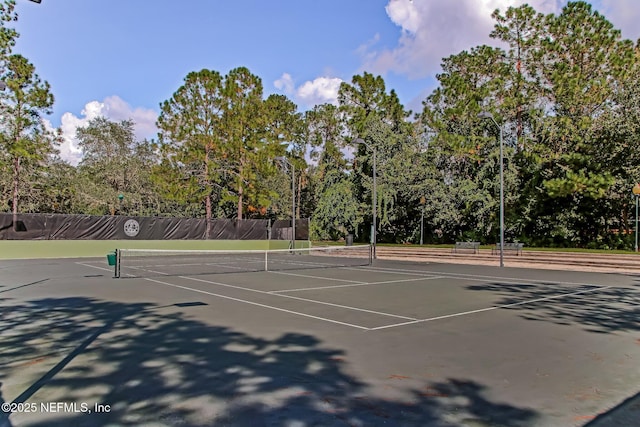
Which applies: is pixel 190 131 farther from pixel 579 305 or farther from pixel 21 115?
pixel 579 305

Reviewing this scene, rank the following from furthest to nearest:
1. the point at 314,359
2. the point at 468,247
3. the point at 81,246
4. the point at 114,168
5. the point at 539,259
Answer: the point at 114,168 < the point at 81,246 < the point at 468,247 < the point at 539,259 < the point at 314,359

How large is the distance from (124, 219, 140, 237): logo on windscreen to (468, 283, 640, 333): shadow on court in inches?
1028

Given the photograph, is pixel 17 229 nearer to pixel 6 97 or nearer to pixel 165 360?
pixel 6 97

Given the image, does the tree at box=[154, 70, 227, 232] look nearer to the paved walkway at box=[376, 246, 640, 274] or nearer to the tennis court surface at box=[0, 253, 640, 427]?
the paved walkway at box=[376, 246, 640, 274]

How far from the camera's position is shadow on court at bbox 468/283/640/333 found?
959cm

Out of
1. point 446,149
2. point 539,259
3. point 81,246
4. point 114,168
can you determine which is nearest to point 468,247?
point 539,259

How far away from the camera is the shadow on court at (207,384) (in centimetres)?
448

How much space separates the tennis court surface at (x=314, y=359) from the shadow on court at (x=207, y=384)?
24mm

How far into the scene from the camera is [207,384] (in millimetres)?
5398

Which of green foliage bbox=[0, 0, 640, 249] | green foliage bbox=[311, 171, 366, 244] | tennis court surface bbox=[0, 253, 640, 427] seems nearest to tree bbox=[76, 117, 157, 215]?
green foliage bbox=[0, 0, 640, 249]

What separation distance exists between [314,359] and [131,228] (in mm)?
30928

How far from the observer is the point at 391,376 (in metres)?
5.84

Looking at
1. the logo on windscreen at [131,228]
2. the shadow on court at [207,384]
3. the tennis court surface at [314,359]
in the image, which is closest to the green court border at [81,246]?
the logo on windscreen at [131,228]

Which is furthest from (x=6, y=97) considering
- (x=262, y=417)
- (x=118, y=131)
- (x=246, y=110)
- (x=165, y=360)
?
(x=262, y=417)
